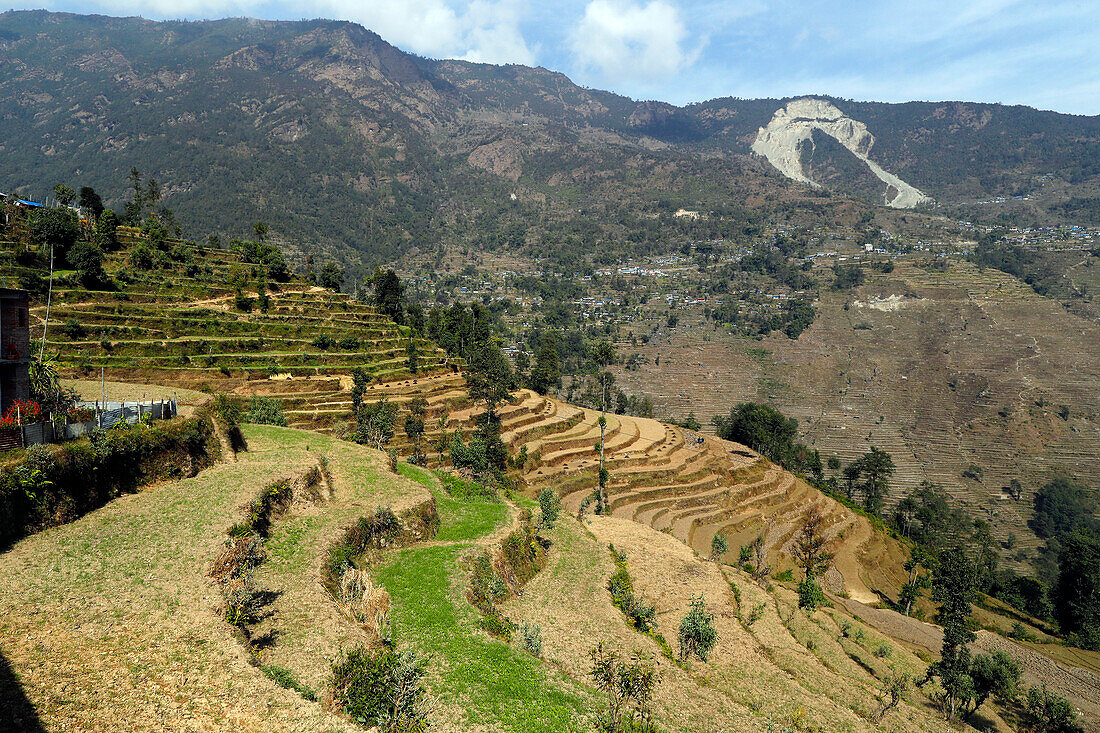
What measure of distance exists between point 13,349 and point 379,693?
17.2 meters

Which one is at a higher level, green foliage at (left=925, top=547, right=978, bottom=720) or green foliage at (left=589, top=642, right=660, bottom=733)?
green foliage at (left=589, top=642, right=660, bottom=733)

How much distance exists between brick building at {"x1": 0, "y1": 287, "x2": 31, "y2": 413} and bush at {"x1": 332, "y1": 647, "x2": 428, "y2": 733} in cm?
1519

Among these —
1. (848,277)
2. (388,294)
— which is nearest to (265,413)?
(388,294)

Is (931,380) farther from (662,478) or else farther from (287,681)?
(287,681)

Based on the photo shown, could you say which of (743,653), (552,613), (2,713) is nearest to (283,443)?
(552,613)

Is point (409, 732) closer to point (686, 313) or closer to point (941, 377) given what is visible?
point (941, 377)

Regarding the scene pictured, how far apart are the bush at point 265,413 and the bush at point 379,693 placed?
26.2 meters

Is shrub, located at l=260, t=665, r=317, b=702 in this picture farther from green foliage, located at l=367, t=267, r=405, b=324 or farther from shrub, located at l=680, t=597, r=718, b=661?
green foliage, located at l=367, t=267, r=405, b=324

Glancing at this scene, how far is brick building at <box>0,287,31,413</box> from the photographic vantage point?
16547mm

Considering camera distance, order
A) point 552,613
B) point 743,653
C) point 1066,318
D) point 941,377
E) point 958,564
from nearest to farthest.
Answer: point 552,613, point 743,653, point 958,564, point 941,377, point 1066,318

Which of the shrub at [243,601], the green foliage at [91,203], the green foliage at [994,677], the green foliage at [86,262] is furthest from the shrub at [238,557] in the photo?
the green foliage at [91,203]

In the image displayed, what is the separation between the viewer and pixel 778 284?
196 metres

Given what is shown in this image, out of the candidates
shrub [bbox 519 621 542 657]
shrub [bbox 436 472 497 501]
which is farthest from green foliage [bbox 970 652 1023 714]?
shrub [bbox 436 472 497 501]

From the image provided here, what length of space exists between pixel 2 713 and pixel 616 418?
198ft
